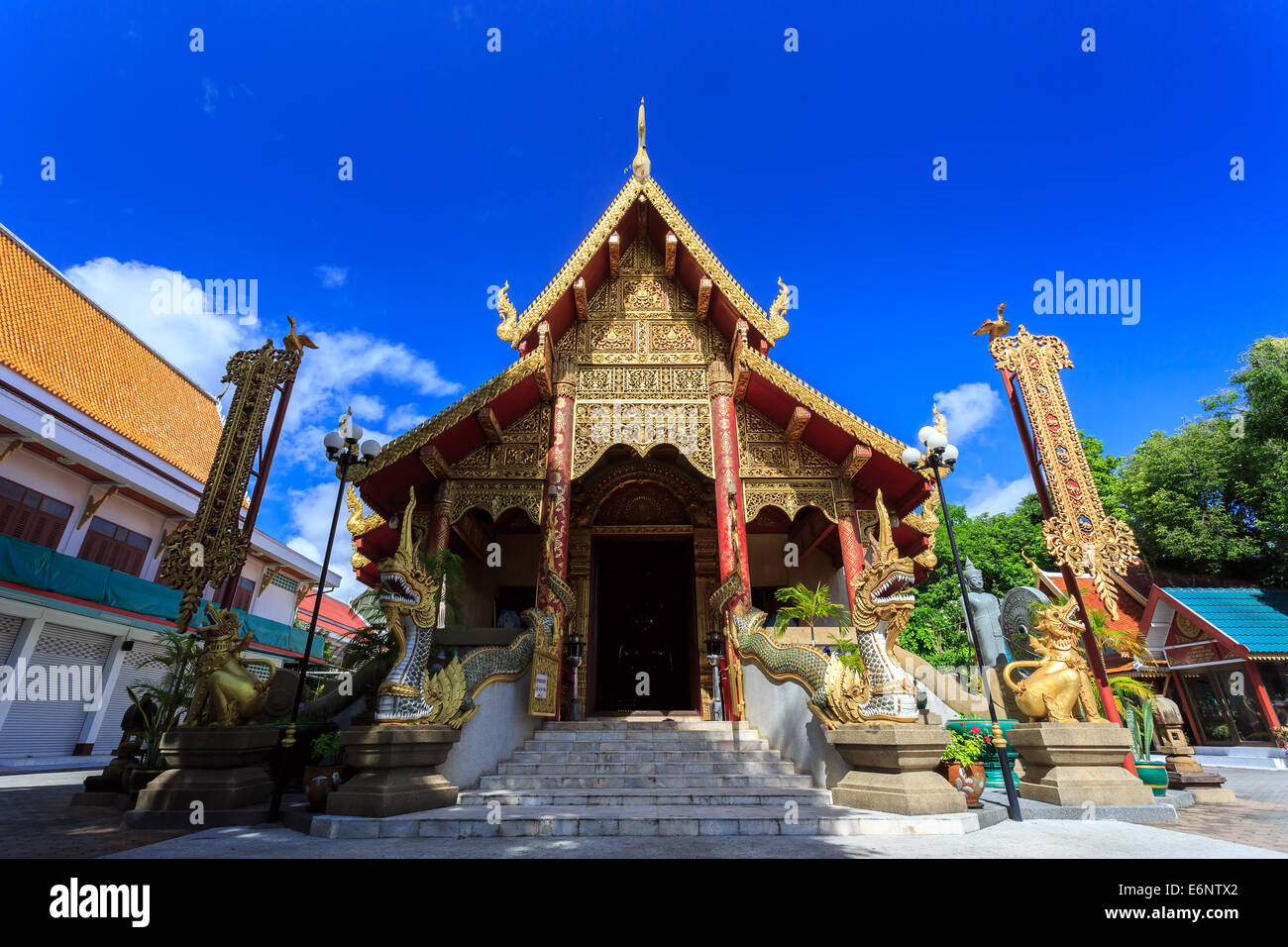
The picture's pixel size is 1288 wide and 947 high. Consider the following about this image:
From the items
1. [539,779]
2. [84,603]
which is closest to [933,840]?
[539,779]

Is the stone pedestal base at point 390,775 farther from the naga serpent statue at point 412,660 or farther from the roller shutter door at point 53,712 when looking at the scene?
the roller shutter door at point 53,712

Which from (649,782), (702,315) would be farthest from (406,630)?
(702,315)

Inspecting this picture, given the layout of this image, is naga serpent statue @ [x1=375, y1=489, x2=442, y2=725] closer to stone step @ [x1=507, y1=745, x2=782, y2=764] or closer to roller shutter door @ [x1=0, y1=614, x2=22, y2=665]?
stone step @ [x1=507, y1=745, x2=782, y2=764]

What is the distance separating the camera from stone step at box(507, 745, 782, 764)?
7.02 m

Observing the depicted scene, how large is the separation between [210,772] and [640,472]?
8614 millimetres

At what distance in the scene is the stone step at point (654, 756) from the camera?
7020 millimetres

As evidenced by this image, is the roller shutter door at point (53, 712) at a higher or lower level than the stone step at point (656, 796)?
higher

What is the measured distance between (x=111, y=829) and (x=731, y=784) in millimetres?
5732

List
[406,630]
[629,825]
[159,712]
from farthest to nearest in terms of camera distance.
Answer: [159,712] → [406,630] → [629,825]

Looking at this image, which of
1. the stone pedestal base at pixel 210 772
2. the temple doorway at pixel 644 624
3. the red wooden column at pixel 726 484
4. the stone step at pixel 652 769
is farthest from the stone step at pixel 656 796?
the temple doorway at pixel 644 624

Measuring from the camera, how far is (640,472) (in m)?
12.9

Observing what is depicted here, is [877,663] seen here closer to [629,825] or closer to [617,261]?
[629,825]

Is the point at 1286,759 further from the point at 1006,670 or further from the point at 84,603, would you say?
the point at 84,603

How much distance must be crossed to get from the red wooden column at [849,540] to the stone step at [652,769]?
418 cm
